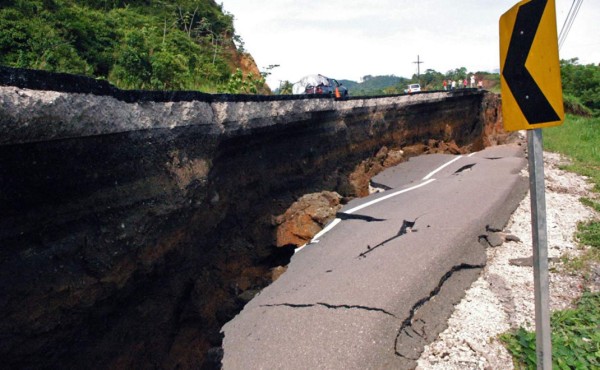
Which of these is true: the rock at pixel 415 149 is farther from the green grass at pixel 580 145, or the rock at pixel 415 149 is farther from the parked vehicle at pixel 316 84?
the parked vehicle at pixel 316 84

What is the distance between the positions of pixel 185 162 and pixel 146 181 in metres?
0.52

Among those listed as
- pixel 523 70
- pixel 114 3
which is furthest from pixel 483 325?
pixel 114 3

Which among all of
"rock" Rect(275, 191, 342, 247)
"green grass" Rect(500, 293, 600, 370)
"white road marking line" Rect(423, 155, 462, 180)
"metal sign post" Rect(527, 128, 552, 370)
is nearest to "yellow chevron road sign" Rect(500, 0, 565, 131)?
"metal sign post" Rect(527, 128, 552, 370)

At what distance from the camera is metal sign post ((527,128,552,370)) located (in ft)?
7.61

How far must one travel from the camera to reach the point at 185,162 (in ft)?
12.6

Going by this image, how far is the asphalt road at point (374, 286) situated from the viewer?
10.8 feet

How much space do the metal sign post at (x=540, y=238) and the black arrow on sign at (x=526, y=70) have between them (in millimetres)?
105

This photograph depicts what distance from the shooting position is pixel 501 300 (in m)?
3.74

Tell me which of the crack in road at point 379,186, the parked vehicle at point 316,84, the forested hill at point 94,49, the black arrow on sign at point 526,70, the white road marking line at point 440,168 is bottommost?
the crack in road at point 379,186

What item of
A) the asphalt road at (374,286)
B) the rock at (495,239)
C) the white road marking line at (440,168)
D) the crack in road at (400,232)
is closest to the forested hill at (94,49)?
the asphalt road at (374,286)

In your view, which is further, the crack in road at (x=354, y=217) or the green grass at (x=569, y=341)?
the crack in road at (x=354, y=217)

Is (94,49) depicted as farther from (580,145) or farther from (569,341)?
(580,145)

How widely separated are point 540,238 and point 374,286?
6.24 feet

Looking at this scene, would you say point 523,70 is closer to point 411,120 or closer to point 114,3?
point 411,120
